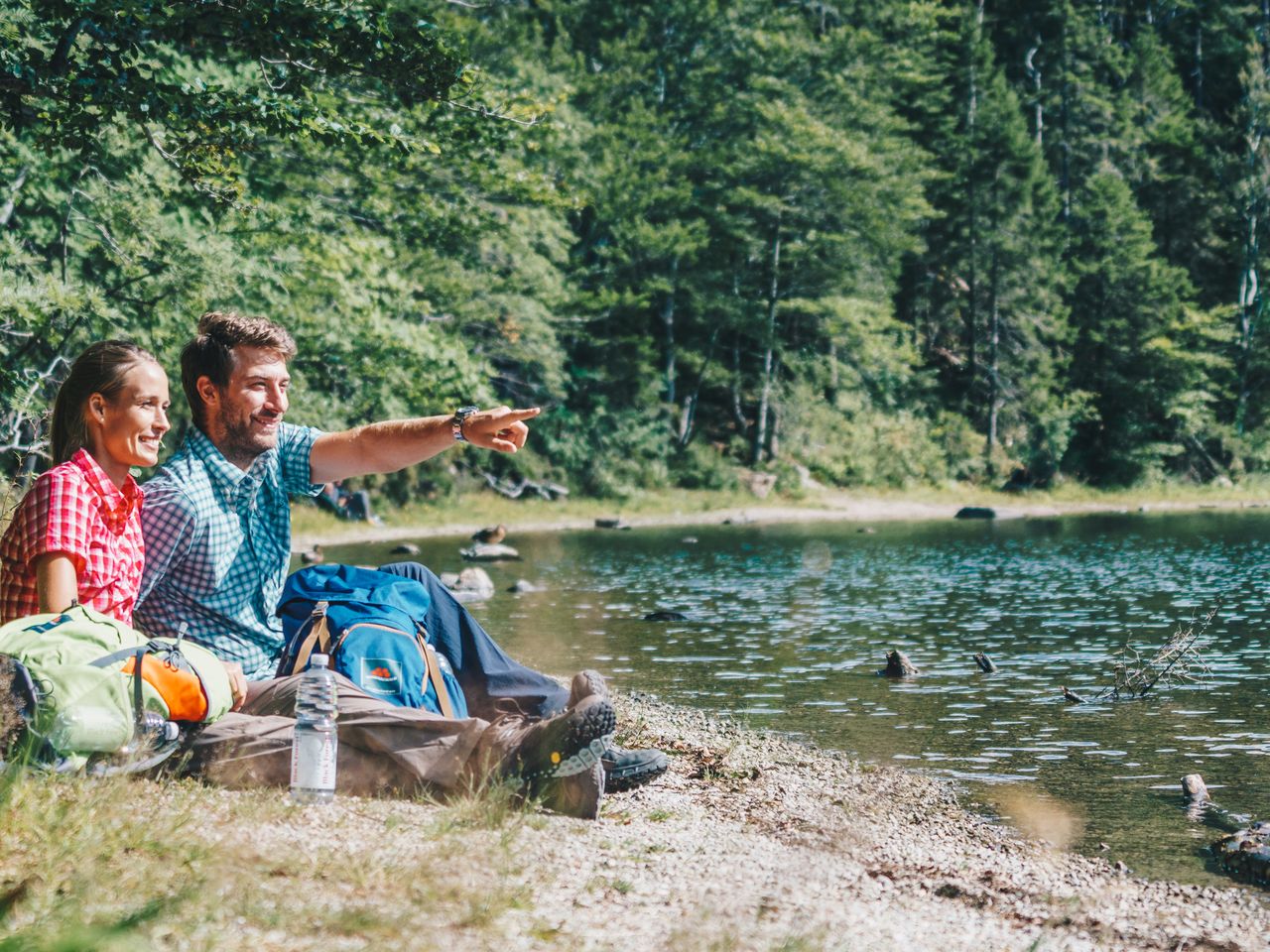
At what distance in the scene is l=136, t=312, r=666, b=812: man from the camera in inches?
194

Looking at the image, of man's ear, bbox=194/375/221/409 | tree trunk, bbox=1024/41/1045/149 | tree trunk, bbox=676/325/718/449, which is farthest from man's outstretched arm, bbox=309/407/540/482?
tree trunk, bbox=1024/41/1045/149

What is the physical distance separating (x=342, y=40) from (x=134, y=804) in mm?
5548

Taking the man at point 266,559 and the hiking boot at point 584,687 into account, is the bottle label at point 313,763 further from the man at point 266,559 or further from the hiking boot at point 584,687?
the hiking boot at point 584,687

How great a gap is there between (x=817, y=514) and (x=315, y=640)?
115ft

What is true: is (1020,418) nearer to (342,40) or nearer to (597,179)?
(597,179)

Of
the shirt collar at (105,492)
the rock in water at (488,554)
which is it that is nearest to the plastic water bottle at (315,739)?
the shirt collar at (105,492)

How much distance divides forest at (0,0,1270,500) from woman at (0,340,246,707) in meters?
12.1

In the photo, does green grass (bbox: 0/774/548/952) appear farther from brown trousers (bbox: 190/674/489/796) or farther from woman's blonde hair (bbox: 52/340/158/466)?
woman's blonde hair (bbox: 52/340/158/466)

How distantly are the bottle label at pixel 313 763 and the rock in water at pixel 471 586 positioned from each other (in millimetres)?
12729

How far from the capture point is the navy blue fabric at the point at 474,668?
18.7 feet

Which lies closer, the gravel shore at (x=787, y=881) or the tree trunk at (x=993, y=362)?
the gravel shore at (x=787, y=881)

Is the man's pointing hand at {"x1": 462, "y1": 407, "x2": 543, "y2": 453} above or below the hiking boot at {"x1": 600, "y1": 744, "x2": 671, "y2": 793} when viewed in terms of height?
above

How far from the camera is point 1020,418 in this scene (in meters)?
50.5

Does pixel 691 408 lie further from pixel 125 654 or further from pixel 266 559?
pixel 125 654
